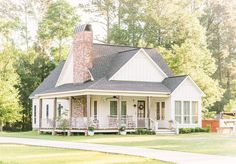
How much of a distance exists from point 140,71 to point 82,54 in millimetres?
4762

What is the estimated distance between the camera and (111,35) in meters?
63.1

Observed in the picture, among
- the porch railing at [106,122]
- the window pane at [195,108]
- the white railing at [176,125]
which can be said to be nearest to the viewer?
the porch railing at [106,122]

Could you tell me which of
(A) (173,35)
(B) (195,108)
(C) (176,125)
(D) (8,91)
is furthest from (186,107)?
(D) (8,91)

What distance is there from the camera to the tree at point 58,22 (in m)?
64.2

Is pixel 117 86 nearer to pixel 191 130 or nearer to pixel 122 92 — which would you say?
pixel 122 92

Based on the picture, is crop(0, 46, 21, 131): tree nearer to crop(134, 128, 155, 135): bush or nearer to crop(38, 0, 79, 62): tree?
crop(38, 0, 79, 62): tree

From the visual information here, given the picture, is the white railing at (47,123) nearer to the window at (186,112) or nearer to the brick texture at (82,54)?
the brick texture at (82,54)

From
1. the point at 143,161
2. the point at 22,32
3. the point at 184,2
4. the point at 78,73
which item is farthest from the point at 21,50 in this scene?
the point at 143,161

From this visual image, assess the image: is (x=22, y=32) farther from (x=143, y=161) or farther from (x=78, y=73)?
(x=143, y=161)

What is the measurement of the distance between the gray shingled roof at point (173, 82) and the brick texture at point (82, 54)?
Answer: 246 inches

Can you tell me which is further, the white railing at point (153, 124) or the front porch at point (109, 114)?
the white railing at point (153, 124)

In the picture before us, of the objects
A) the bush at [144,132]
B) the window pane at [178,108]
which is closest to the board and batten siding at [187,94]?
the window pane at [178,108]

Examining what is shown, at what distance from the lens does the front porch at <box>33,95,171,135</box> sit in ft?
130

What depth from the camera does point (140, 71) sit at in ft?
143
